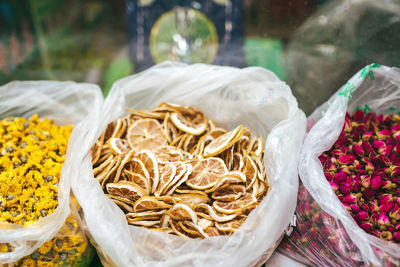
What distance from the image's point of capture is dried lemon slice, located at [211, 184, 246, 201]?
1038 millimetres

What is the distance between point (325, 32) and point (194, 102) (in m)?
0.82

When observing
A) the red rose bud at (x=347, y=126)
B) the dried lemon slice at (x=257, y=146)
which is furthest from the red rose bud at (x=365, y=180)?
the dried lemon slice at (x=257, y=146)

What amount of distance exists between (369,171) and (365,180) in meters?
0.05

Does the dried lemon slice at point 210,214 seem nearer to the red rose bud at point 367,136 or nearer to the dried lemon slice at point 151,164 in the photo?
the dried lemon slice at point 151,164

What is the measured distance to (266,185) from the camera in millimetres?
1059

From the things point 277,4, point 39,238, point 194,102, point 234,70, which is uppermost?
point 277,4

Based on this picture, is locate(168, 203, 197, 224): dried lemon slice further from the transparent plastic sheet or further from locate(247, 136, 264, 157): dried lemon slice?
locate(247, 136, 264, 157): dried lemon slice

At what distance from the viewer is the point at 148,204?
98cm

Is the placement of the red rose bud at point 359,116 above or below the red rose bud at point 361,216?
above

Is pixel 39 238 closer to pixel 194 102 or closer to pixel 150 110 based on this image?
pixel 150 110

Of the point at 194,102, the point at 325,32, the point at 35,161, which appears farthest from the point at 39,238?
the point at 325,32

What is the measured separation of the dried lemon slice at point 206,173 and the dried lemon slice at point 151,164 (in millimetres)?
102

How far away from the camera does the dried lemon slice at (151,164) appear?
106 cm

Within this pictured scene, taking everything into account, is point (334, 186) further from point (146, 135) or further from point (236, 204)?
point (146, 135)
